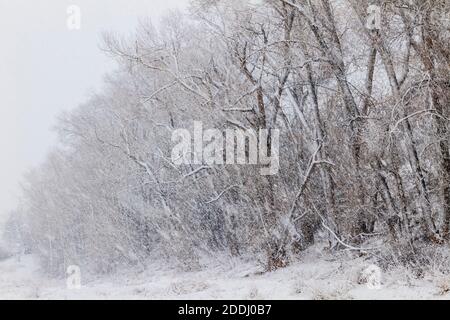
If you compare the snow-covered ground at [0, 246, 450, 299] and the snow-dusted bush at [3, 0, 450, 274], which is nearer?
the snow-covered ground at [0, 246, 450, 299]

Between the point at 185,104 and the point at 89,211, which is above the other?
the point at 185,104

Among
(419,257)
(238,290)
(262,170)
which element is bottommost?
(238,290)

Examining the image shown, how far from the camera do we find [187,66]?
18.2m

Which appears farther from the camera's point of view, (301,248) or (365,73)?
(301,248)

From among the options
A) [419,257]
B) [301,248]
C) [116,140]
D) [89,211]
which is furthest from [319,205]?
[89,211]

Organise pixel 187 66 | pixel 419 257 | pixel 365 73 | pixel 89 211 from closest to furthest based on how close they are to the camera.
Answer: pixel 419 257, pixel 365 73, pixel 187 66, pixel 89 211

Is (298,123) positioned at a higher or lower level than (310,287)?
higher

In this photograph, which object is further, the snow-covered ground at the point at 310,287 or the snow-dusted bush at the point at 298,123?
the snow-dusted bush at the point at 298,123

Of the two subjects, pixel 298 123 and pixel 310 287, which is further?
pixel 298 123

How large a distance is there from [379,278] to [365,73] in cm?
608

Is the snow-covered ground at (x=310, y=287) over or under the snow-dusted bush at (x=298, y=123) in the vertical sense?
under

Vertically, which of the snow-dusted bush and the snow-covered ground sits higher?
the snow-dusted bush
